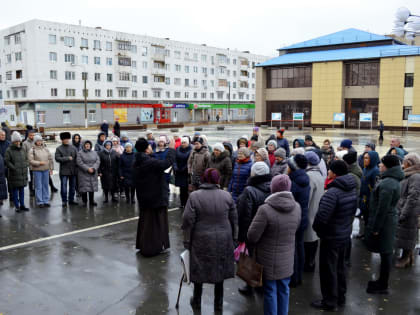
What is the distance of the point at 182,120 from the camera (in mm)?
74812

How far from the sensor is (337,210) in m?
4.77

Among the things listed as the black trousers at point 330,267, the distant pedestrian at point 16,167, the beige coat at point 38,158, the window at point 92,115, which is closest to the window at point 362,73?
the window at point 92,115

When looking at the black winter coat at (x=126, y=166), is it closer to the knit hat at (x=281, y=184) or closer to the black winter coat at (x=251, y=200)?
the black winter coat at (x=251, y=200)

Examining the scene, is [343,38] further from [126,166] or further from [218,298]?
[218,298]

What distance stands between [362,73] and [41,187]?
46.8 m

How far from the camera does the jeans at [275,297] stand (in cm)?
435

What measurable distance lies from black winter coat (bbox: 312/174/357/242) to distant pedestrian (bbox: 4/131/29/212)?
7.76 meters

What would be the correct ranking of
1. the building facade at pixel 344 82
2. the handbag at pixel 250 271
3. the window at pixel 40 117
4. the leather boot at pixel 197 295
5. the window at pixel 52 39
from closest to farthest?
1. the handbag at pixel 250 271
2. the leather boot at pixel 197 295
3. the building facade at pixel 344 82
4. the window at pixel 40 117
5. the window at pixel 52 39

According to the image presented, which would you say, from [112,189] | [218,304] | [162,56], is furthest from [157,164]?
[162,56]

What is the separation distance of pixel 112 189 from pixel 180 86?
66.4 meters

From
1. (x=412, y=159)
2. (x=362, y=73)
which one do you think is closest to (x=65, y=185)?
(x=412, y=159)

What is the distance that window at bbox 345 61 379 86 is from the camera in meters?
47.9

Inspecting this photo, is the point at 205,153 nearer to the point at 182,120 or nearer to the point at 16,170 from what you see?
the point at 16,170

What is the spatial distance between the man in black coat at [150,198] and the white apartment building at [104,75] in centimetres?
5412
